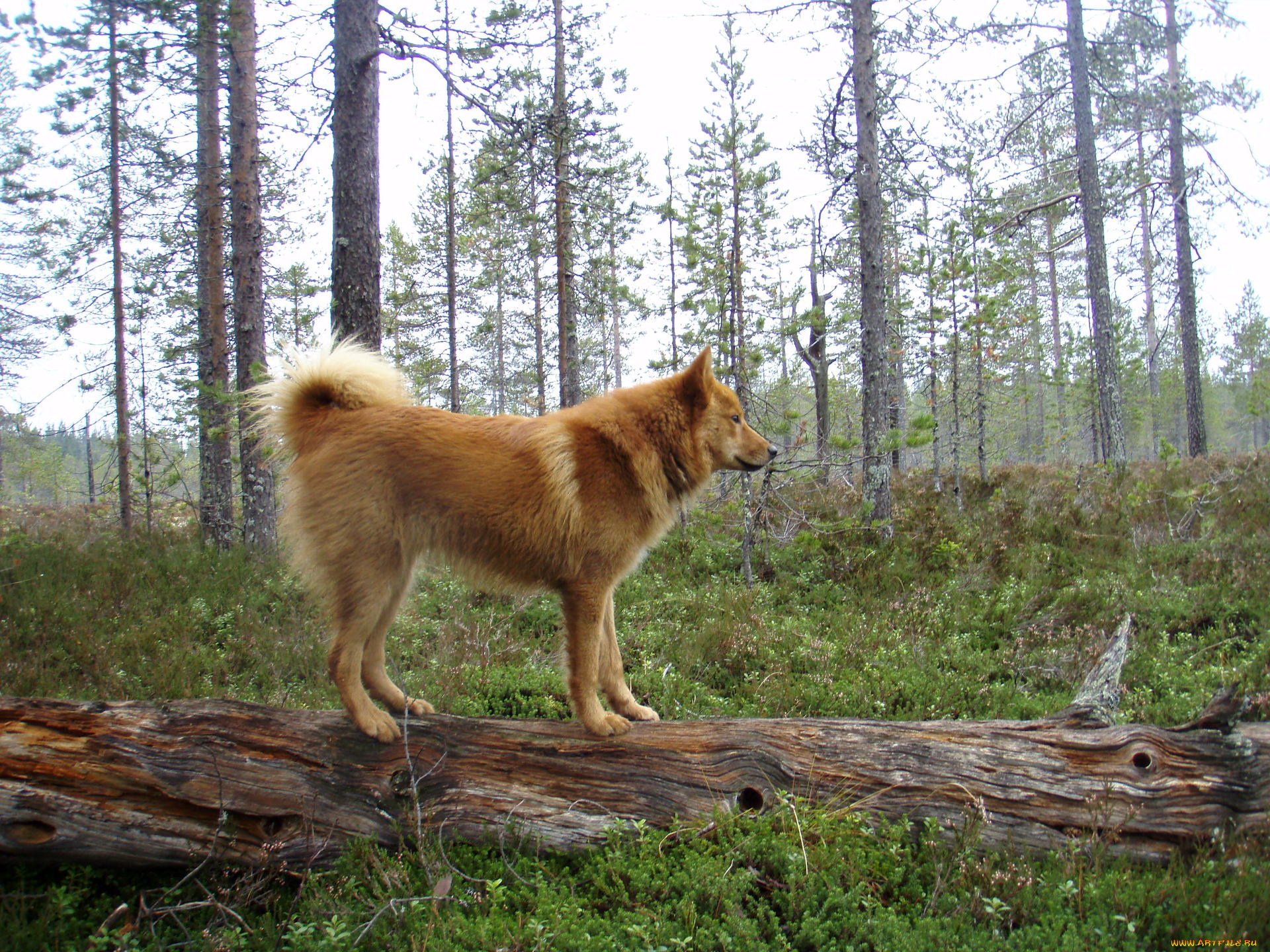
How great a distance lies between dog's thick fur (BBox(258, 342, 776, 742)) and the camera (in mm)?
3834

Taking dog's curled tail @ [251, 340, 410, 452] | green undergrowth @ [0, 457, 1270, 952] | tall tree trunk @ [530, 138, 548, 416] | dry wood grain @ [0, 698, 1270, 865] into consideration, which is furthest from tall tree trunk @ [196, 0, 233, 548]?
dry wood grain @ [0, 698, 1270, 865]

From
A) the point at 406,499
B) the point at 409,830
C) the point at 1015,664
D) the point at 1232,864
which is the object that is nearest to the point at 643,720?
the point at 409,830

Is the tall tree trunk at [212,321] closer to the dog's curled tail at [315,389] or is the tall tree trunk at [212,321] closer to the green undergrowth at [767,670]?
the green undergrowth at [767,670]

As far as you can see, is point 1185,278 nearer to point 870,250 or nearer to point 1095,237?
point 1095,237

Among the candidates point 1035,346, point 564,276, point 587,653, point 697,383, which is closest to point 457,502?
point 587,653

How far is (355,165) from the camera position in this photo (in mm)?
6363

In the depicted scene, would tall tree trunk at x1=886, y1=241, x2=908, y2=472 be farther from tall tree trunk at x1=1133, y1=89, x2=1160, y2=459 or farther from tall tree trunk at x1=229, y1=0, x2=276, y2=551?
tall tree trunk at x1=229, y1=0, x2=276, y2=551

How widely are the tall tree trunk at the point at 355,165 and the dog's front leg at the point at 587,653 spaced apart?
379 cm

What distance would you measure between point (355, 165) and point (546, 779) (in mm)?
5745

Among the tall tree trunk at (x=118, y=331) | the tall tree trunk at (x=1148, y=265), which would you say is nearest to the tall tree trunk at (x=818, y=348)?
the tall tree trunk at (x=1148, y=265)

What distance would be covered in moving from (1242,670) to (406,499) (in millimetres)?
6486

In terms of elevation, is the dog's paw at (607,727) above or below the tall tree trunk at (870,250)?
below

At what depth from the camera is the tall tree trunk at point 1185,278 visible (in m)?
17.2

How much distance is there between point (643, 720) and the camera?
4105 mm
